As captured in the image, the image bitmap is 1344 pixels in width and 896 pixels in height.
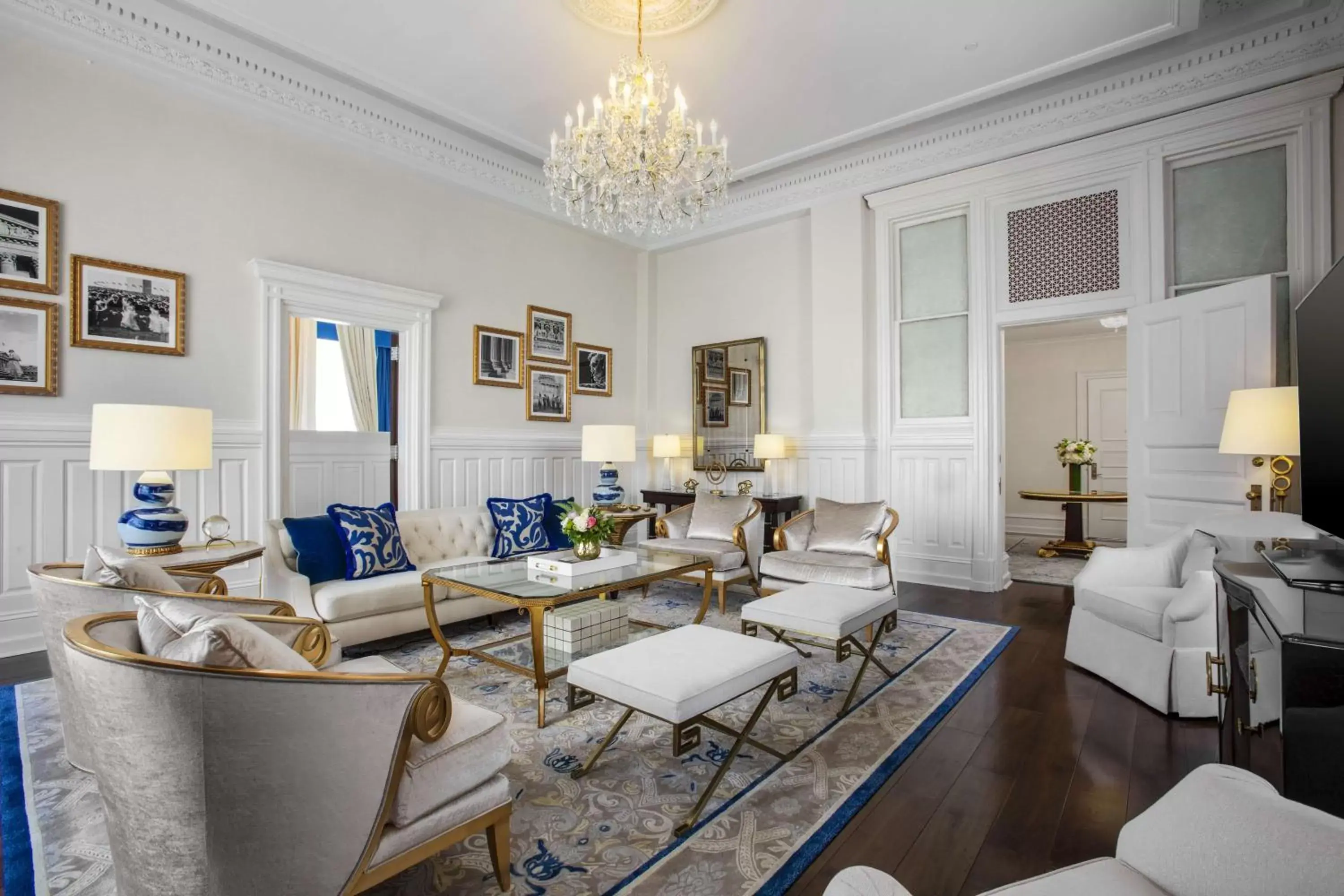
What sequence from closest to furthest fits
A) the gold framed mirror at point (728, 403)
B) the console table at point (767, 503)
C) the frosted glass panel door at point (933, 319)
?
the frosted glass panel door at point (933, 319) < the console table at point (767, 503) < the gold framed mirror at point (728, 403)

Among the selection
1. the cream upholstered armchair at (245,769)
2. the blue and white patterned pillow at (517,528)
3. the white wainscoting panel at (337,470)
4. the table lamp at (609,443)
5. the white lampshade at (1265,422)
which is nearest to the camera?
the cream upholstered armchair at (245,769)

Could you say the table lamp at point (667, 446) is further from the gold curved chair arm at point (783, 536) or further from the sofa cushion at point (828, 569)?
the sofa cushion at point (828, 569)

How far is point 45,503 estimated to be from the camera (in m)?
3.62

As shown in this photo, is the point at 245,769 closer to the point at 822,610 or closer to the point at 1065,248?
the point at 822,610

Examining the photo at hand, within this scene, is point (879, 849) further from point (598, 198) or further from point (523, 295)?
point (523, 295)

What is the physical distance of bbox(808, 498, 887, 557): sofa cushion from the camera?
439 cm

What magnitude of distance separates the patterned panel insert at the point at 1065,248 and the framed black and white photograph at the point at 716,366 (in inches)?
109

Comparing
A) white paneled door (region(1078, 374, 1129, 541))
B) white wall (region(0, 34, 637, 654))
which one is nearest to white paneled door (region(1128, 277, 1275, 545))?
white paneled door (region(1078, 374, 1129, 541))

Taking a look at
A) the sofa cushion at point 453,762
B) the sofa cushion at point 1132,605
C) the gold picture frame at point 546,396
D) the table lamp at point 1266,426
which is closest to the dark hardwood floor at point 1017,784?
the sofa cushion at point 1132,605

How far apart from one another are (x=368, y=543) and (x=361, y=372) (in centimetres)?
417

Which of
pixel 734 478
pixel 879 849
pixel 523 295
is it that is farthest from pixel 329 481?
pixel 879 849

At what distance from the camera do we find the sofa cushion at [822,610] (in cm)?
283

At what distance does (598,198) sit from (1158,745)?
3719mm

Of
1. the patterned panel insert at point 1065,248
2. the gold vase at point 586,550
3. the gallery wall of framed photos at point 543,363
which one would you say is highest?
the patterned panel insert at point 1065,248
